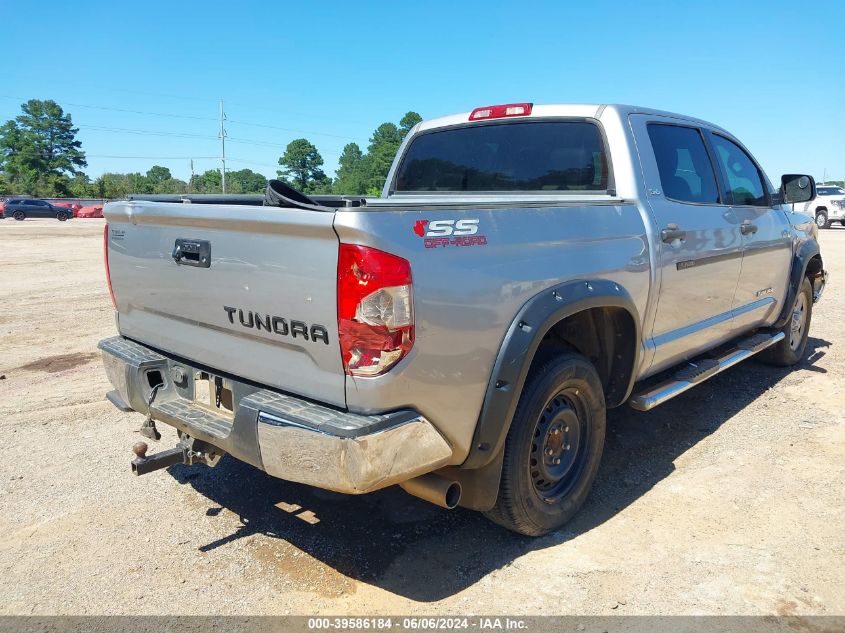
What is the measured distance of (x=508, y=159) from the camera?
432cm

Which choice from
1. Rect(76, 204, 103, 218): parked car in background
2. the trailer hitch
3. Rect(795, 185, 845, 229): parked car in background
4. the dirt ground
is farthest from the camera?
Rect(76, 204, 103, 218): parked car in background

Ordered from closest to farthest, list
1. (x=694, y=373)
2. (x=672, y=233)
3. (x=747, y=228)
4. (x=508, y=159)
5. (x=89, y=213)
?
(x=672, y=233) → (x=694, y=373) → (x=508, y=159) → (x=747, y=228) → (x=89, y=213)

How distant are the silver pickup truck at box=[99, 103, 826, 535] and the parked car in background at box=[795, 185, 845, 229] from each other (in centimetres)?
2754

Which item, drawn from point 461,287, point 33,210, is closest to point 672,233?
point 461,287

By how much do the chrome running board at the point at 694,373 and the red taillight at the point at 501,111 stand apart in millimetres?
1895

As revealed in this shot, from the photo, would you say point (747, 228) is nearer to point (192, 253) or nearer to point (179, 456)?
point (192, 253)

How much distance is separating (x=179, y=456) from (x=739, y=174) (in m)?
4.34

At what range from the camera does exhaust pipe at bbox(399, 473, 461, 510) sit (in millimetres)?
2713

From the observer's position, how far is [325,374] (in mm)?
2496

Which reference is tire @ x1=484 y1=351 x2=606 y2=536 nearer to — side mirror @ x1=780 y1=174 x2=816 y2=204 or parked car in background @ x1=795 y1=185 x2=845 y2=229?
side mirror @ x1=780 y1=174 x2=816 y2=204

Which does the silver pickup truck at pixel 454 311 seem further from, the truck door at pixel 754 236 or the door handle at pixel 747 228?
the truck door at pixel 754 236

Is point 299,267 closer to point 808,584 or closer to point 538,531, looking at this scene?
point 538,531
